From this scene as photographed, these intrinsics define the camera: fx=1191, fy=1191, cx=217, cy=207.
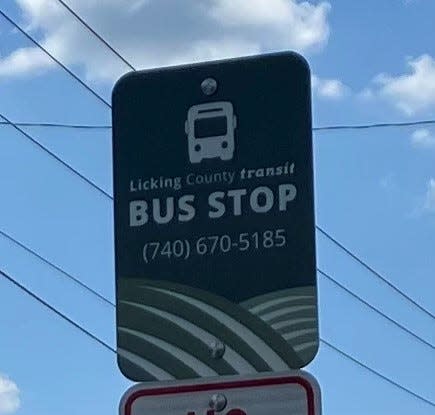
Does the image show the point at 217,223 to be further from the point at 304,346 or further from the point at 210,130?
the point at 304,346

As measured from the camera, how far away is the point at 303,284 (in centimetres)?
282

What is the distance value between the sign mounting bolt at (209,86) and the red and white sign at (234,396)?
2.44 ft

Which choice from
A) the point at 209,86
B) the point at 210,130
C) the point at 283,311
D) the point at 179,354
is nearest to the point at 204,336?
the point at 179,354

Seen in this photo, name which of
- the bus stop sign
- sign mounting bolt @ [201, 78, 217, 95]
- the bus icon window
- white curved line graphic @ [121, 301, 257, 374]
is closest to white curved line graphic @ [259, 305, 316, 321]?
the bus stop sign

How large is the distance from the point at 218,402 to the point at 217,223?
44 centimetres

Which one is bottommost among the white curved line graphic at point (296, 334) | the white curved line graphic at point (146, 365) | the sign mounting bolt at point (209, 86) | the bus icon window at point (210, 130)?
the white curved line graphic at point (146, 365)

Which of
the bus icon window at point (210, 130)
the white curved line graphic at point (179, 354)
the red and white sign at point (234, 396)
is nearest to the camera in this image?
the red and white sign at point (234, 396)

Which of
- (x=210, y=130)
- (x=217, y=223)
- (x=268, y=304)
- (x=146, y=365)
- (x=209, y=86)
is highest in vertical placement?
(x=209, y=86)

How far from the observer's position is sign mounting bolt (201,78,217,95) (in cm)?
306

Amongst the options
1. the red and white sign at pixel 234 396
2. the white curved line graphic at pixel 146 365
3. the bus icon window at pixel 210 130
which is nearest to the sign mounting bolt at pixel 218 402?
the red and white sign at pixel 234 396

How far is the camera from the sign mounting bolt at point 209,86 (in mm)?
3061

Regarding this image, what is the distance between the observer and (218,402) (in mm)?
2803

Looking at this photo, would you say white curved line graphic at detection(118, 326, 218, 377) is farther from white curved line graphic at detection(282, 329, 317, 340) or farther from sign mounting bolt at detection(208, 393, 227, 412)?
white curved line graphic at detection(282, 329, 317, 340)

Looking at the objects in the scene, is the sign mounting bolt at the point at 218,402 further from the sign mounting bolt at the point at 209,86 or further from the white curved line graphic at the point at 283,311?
the sign mounting bolt at the point at 209,86
